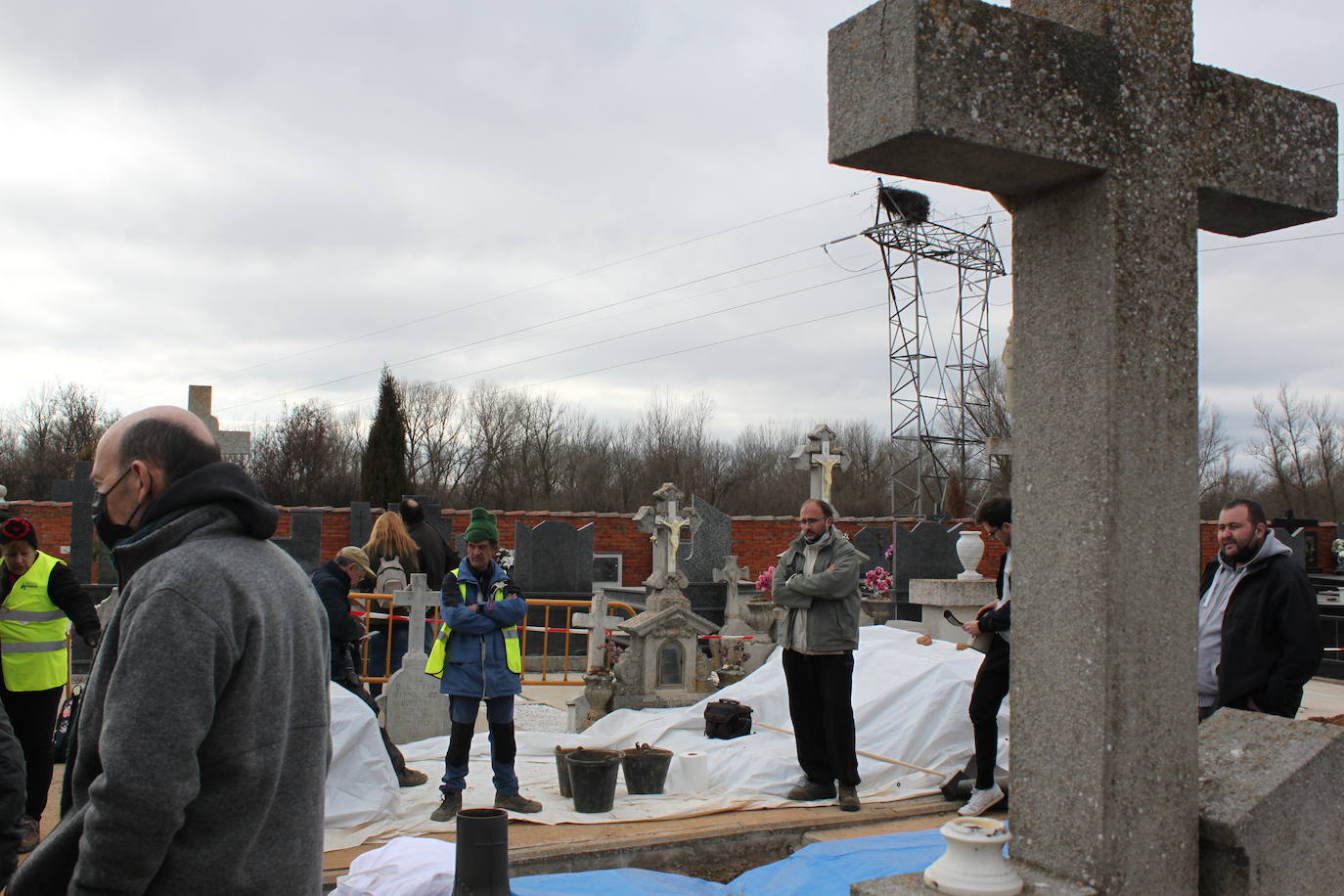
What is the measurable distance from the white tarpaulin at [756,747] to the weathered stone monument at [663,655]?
635mm

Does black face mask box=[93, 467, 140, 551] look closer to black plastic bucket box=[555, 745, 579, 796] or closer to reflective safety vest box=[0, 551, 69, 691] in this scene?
reflective safety vest box=[0, 551, 69, 691]

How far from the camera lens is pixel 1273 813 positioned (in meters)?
2.55

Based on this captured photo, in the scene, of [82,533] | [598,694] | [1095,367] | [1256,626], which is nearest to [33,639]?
[598,694]

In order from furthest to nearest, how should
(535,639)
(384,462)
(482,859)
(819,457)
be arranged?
(384,462), (535,639), (819,457), (482,859)

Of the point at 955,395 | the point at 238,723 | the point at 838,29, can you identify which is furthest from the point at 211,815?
the point at 955,395

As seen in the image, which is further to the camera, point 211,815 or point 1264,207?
point 1264,207

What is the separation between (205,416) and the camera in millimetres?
11055

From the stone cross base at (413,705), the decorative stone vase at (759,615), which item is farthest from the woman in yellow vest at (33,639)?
the decorative stone vase at (759,615)

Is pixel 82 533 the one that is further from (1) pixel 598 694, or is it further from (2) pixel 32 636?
(2) pixel 32 636

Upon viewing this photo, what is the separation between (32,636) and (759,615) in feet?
28.2

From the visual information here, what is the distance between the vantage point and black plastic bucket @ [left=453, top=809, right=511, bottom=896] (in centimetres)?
372

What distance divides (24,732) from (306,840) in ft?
14.4

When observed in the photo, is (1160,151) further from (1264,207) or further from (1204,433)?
(1204,433)

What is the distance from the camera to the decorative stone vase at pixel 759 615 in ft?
42.1
